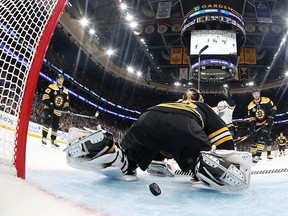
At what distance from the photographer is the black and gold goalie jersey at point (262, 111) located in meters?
4.81

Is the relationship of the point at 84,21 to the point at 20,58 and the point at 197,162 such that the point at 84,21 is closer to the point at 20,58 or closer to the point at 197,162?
the point at 20,58

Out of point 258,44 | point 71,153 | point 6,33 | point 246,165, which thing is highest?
point 258,44

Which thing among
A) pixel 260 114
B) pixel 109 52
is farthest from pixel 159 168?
pixel 109 52

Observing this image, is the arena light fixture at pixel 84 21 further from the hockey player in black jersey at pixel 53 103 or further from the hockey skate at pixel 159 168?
the hockey skate at pixel 159 168

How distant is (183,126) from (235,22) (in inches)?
351

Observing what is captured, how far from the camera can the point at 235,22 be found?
360 inches

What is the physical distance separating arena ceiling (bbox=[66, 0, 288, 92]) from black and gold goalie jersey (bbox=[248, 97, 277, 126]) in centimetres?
821

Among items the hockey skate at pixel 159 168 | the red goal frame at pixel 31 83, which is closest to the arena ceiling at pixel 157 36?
the hockey skate at pixel 159 168

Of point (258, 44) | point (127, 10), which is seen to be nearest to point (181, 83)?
point (258, 44)

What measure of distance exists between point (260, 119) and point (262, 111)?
163mm

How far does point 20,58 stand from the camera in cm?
123

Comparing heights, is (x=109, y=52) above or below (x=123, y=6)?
below

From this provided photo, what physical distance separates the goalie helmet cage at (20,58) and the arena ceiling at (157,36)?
10981mm

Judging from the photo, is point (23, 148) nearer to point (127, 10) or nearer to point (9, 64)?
point (9, 64)
